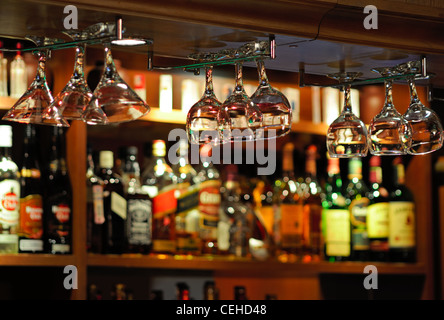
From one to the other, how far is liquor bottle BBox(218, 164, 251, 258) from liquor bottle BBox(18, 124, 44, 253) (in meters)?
0.54

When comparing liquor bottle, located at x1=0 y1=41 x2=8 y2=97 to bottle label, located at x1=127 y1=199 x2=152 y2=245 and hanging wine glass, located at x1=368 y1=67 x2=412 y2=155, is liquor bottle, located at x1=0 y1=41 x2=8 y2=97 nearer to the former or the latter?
bottle label, located at x1=127 y1=199 x2=152 y2=245

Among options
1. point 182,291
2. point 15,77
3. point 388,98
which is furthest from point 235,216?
point 388,98

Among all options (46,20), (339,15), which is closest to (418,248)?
(339,15)

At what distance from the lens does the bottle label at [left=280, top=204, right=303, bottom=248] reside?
234 cm

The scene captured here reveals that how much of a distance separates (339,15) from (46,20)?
37 cm

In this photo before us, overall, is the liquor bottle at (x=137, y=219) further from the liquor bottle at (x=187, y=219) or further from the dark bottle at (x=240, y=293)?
the dark bottle at (x=240, y=293)

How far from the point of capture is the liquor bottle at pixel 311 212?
7.84 feet

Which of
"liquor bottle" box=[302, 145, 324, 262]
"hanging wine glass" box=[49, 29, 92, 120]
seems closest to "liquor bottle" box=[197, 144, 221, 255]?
"liquor bottle" box=[302, 145, 324, 262]

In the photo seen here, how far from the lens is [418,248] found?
8.27 ft

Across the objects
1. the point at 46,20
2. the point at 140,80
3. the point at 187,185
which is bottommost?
the point at 187,185

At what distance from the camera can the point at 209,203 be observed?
2189 mm

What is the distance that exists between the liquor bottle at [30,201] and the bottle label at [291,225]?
2.42 feet
